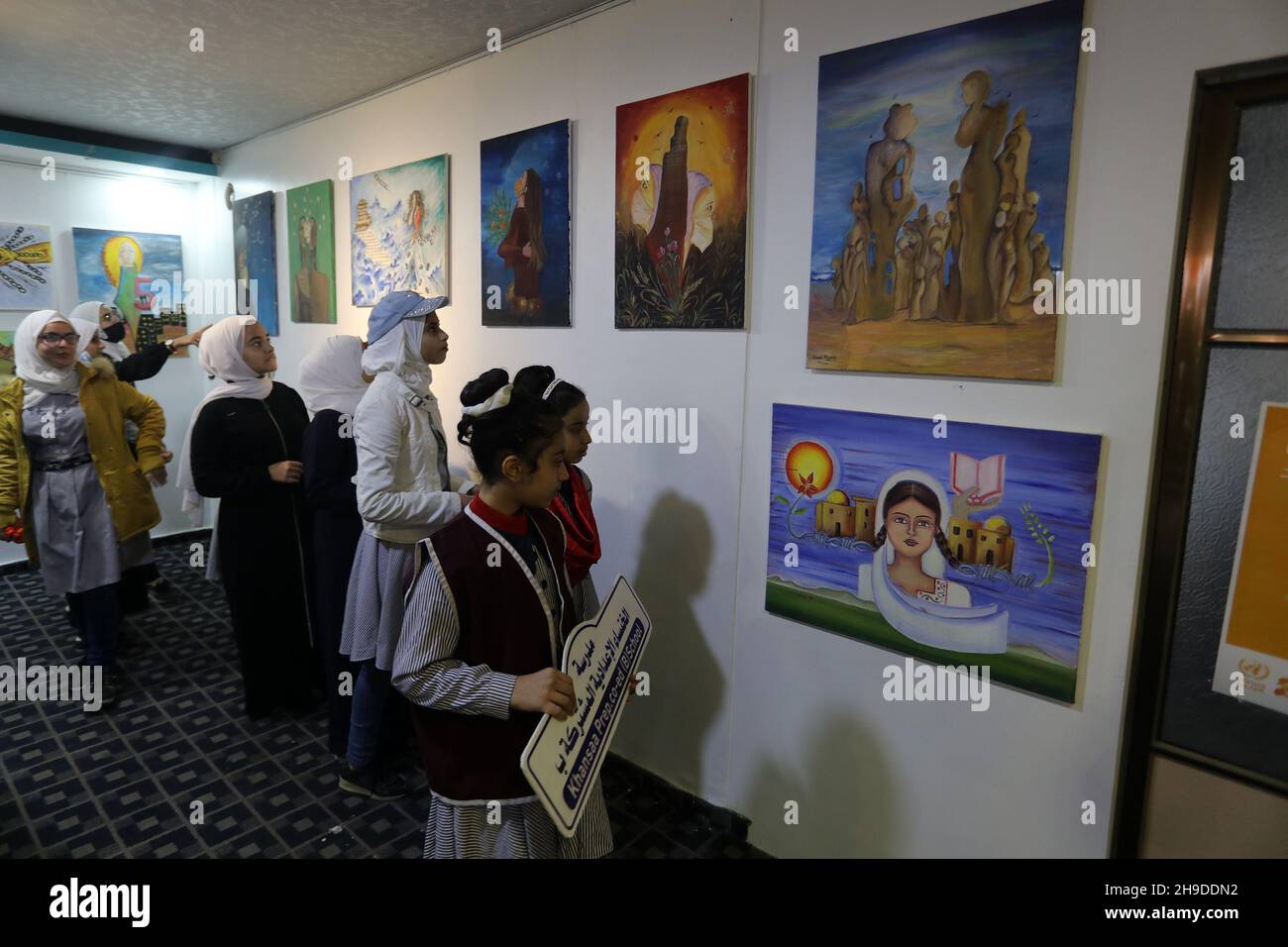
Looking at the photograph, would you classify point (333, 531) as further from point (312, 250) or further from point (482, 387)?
point (312, 250)

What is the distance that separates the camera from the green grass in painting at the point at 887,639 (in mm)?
1728

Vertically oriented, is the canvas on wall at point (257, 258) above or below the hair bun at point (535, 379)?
above

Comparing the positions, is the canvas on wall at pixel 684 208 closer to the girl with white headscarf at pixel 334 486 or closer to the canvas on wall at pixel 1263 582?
the girl with white headscarf at pixel 334 486

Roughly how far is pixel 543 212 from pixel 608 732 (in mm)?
2045

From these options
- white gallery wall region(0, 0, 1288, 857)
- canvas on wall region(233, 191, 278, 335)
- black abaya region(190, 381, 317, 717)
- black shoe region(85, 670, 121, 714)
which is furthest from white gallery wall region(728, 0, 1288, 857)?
canvas on wall region(233, 191, 278, 335)

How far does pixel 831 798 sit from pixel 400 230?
3104 millimetres

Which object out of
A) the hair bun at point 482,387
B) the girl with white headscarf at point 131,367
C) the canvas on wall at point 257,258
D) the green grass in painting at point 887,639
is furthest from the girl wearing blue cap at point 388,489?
the canvas on wall at point 257,258

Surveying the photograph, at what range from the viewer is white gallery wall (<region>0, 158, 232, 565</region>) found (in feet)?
15.7

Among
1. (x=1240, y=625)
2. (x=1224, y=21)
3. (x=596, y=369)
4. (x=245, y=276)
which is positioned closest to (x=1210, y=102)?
(x=1224, y=21)

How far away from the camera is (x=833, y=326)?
2.03m

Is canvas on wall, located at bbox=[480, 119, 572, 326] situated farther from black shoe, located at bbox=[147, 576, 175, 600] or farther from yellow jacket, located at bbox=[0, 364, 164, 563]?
black shoe, located at bbox=[147, 576, 175, 600]

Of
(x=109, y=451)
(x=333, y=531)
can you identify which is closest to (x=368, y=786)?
(x=333, y=531)

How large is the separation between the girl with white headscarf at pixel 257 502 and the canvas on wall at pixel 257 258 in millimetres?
1630

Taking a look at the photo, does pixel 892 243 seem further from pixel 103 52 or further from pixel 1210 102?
pixel 103 52
